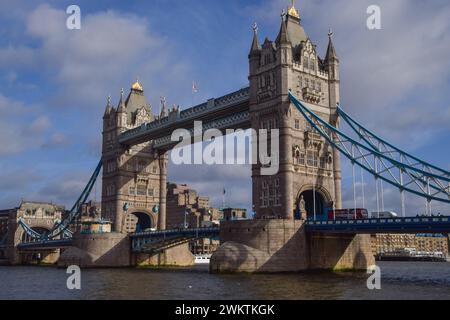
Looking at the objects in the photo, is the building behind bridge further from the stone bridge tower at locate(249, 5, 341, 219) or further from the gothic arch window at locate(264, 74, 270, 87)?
the gothic arch window at locate(264, 74, 270, 87)

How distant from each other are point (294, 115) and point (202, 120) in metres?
23.8

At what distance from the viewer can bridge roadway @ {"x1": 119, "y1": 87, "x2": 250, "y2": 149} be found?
300 ft

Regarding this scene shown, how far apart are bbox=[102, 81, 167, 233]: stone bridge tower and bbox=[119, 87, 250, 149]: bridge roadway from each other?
11.0 ft

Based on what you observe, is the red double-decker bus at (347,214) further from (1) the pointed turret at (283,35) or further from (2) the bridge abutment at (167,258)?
(2) the bridge abutment at (167,258)

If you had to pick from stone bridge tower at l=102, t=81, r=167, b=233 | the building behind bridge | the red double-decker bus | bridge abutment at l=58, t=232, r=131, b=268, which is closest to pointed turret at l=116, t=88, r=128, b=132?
stone bridge tower at l=102, t=81, r=167, b=233

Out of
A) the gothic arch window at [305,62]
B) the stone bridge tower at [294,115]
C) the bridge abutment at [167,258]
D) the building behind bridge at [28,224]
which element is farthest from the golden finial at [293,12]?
the building behind bridge at [28,224]

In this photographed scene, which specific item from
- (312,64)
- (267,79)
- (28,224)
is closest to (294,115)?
(267,79)

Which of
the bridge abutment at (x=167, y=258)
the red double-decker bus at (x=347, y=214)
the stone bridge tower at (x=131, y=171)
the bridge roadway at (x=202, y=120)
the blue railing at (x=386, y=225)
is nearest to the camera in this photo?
the blue railing at (x=386, y=225)

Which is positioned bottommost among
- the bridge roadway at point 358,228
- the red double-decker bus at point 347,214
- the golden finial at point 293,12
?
the bridge roadway at point 358,228

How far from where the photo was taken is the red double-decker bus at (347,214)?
238 ft

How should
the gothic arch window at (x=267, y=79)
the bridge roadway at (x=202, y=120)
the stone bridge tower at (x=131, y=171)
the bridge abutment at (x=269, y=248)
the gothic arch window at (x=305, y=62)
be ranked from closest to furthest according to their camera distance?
the bridge abutment at (x=269, y=248)
the gothic arch window at (x=267, y=79)
the gothic arch window at (x=305, y=62)
the bridge roadway at (x=202, y=120)
the stone bridge tower at (x=131, y=171)

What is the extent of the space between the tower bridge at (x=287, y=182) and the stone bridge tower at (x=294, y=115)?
0.51 feet
